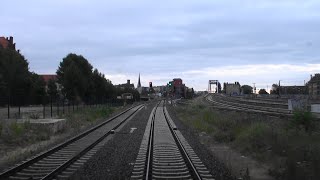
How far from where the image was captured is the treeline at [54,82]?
254ft

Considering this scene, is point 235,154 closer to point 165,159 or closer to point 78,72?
point 165,159

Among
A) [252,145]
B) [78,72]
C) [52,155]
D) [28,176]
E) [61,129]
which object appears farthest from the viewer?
[78,72]

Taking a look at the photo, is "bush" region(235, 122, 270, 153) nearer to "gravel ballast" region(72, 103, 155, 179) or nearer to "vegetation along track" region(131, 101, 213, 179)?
"vegetation along track" region(131, 101, 213, 179)

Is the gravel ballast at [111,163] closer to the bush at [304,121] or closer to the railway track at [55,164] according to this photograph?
the railway track at [55,164]

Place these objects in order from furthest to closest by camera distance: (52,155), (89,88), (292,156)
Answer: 1. (89,88)
2. (52,155)
3. (292,156)

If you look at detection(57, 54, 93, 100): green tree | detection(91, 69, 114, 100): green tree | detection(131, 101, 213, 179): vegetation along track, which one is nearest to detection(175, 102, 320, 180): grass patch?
detection(131, 101, 213, 179): vegetation along track

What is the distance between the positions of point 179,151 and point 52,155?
15.6 feet

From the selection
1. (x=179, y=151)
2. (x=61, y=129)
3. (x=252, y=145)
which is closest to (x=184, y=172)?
(x=179, y=151)

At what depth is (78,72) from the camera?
10825 cm

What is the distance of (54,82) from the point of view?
116 meters

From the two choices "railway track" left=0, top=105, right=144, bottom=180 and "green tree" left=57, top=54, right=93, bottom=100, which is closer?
"railway track" left=0, top=105, right=144, bottom=180

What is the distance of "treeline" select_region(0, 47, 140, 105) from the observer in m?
77.5

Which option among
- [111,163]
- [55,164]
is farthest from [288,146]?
[55,164]

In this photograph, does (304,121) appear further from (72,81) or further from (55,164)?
(72,81)
